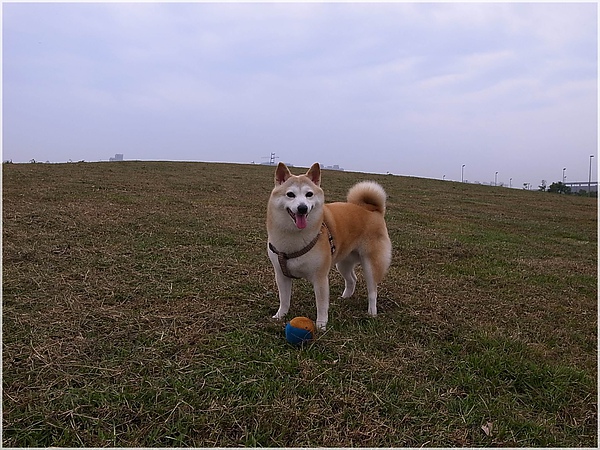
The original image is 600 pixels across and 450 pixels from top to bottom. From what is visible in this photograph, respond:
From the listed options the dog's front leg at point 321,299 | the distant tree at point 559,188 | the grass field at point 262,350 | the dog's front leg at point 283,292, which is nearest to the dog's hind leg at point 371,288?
the grass field at point 262,350

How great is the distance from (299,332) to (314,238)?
27.6 inches

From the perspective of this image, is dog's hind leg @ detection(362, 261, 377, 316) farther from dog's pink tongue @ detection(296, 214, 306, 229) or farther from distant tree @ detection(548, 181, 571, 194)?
distant tree @ detection(548, 181, 571, 194)

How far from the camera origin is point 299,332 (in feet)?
9.66

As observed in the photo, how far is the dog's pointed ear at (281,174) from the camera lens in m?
3.42

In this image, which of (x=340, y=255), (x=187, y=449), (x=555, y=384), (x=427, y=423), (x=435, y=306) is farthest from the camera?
(x=435, y=306)

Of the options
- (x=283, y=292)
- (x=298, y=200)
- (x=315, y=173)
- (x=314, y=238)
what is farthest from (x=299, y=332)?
(x=315, y=173)

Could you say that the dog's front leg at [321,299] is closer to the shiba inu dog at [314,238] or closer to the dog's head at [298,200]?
the shiba inu dog at [314,238]

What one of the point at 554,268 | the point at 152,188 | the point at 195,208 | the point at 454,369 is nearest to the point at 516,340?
the point at 454,369

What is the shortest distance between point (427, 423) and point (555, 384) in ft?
3.28

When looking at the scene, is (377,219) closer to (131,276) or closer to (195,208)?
(131,276)

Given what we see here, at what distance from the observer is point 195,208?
27.9ft

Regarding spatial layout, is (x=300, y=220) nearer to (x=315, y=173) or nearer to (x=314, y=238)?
(x=314, y=238)

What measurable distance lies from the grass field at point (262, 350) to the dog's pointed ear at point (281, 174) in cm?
106

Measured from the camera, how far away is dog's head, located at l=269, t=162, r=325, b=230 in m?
3.12
